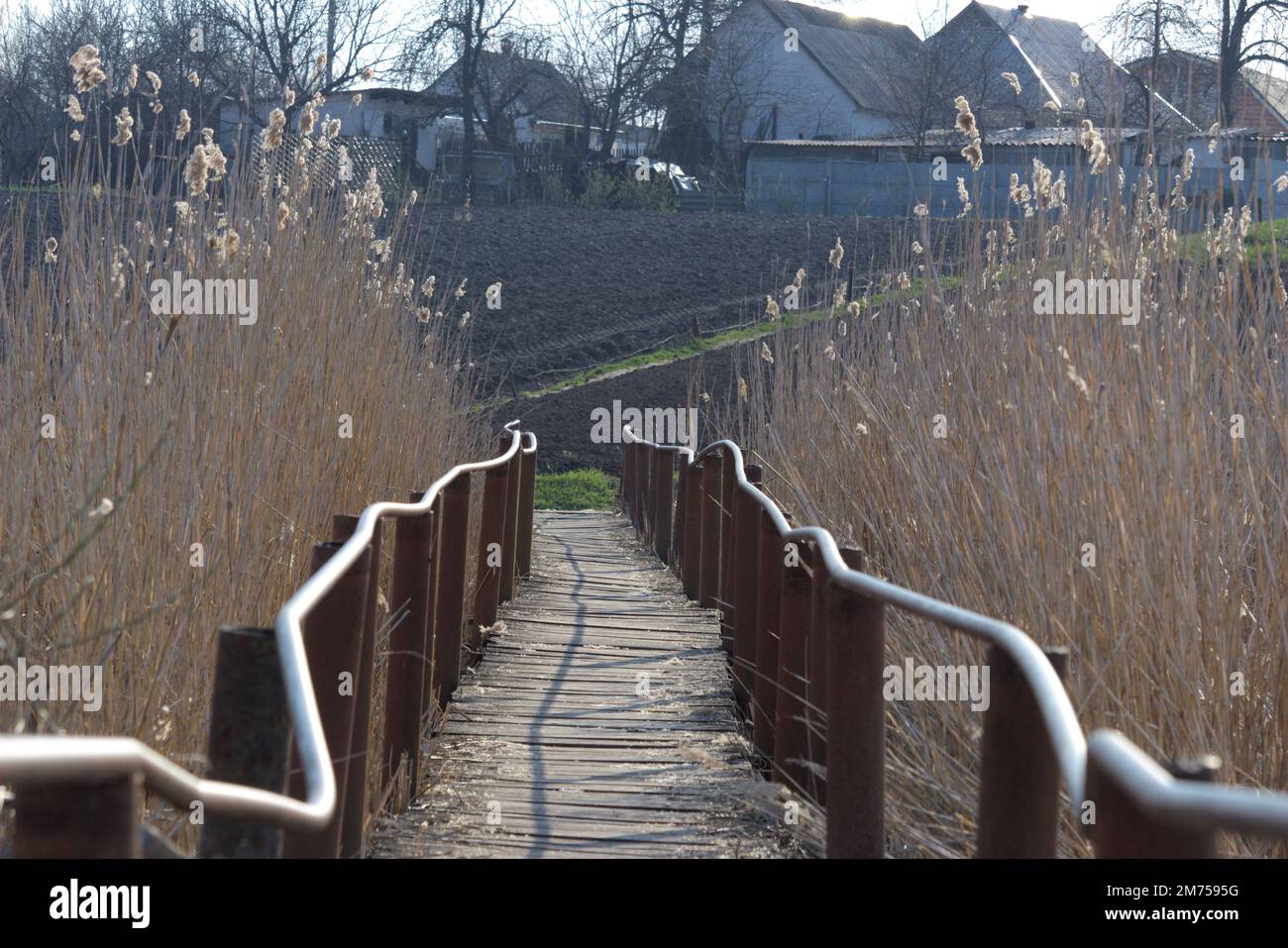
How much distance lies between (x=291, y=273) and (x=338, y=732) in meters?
2.75

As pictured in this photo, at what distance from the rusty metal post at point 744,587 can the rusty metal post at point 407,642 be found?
1.54m

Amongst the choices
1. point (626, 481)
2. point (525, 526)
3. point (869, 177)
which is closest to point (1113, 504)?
point (525, 526)

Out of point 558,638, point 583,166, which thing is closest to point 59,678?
point 558,638

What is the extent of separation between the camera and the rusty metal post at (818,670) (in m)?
3.30

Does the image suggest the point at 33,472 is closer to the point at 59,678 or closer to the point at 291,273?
the point at 59,678

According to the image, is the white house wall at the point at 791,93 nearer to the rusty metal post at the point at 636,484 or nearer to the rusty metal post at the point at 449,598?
the rusty metal post at the point at 636,484

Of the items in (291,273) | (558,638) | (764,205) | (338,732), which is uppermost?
(764,205)

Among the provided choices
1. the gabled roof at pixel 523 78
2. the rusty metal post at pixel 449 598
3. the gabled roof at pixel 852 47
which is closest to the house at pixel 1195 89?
the rusty metal post at pixel 449 598

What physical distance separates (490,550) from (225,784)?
479cm

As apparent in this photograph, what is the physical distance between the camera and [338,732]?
9.89ft

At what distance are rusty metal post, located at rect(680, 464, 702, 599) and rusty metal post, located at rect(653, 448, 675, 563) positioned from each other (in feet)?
5.34

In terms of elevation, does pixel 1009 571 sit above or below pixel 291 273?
below

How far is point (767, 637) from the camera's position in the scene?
472 centimetres
